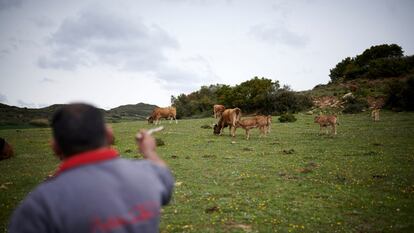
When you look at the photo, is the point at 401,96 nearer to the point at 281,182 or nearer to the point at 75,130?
the point at 281,182

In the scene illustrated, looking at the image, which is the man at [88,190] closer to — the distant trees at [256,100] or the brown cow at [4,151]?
the brown cow at [4,151]

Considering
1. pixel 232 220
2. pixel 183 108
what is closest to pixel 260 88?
pixel 183 108

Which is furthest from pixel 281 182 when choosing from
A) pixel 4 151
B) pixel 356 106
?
pixel 356 106

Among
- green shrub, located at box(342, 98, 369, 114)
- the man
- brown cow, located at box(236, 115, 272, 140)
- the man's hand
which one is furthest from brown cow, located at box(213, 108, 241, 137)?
the man

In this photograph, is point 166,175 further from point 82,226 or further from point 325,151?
point 325,151

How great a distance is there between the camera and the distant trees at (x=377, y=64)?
6631 centimetres

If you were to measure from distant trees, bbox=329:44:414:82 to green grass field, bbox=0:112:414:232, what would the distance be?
153ft

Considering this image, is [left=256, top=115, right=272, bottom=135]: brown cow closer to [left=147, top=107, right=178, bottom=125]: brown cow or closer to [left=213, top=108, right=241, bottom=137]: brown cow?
[left=213, top=108, right=241, bottom=137]: brown cow

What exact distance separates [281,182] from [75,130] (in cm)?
1187

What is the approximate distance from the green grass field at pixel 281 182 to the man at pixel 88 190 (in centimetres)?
682

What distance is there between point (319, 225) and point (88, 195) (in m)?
8.20

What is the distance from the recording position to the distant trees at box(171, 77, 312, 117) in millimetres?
53037

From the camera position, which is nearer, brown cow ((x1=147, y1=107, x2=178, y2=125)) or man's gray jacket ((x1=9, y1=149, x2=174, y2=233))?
man's gray jacket ((x1=9, y1=149, x2=174, y2=233))

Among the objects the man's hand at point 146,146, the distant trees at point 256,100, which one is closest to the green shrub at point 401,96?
the distant trees at point 256,100
